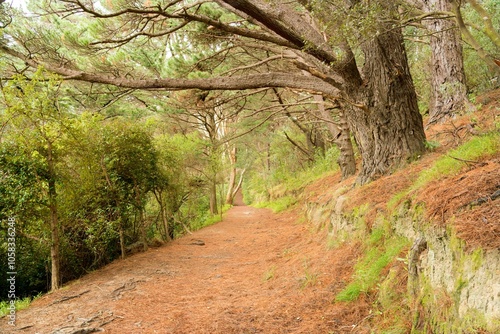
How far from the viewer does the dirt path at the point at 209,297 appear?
3438mm

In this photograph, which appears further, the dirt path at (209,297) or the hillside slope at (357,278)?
the dirt path at (209,297)

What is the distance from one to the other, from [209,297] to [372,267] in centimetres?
230

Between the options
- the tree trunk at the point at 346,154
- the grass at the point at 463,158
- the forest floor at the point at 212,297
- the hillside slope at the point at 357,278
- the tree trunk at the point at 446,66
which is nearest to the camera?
the hillside slope at the point at 357,278

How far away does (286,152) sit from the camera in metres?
18.5

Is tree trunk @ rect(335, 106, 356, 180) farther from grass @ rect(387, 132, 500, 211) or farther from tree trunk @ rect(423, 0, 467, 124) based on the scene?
grass @ rect(387, 132, 500, 211)

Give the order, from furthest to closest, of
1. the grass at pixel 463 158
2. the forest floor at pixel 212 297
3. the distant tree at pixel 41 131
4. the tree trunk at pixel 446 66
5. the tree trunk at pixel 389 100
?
the tree trunk at pixel 446 66, the tree trunk at pixel 389 100, the distant tree at pixel 41 131, the forest floor at pixel 212 297, the grass at pixel 463 158

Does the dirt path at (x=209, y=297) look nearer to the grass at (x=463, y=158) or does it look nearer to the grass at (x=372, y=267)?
the grass at (x=372, y=267)

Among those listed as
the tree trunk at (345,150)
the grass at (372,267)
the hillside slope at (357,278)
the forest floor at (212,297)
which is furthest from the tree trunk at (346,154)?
the grass at (372,267)

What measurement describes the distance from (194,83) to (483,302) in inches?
192

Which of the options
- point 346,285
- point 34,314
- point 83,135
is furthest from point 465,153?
point 83,135

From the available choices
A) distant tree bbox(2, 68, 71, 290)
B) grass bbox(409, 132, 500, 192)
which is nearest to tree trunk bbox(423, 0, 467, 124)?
grass bbox(409, 132, 500, 192)

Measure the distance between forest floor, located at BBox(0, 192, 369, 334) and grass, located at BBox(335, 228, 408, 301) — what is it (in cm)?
16

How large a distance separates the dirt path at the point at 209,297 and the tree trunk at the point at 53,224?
1.04 ft

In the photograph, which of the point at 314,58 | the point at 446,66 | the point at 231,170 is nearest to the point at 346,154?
the point at 446,66
